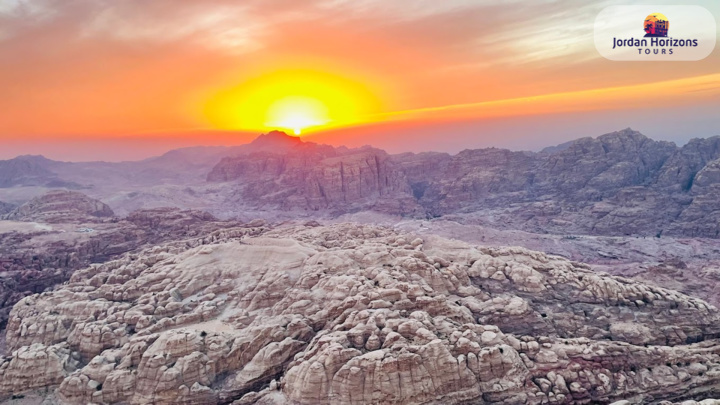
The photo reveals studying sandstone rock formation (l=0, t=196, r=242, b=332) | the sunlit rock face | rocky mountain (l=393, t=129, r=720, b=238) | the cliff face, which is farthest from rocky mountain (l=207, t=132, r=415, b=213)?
the sunlit rock face

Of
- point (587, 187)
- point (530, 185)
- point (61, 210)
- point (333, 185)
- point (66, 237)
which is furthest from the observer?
point (333, 185)

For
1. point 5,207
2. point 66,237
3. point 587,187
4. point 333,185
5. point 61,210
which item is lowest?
point 587,187

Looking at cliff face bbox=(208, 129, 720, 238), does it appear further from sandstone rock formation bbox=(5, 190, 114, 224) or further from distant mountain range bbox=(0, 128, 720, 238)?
sandstone rock formation bbox=(5, 190, 114, 224)

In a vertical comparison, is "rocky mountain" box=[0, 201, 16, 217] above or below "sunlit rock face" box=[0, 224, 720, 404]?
above

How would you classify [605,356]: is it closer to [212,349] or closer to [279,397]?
[279,397]

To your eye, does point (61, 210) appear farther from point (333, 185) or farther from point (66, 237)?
point (333, 185)

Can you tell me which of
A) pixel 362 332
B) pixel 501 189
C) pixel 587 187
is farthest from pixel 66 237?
pixel 587 187
